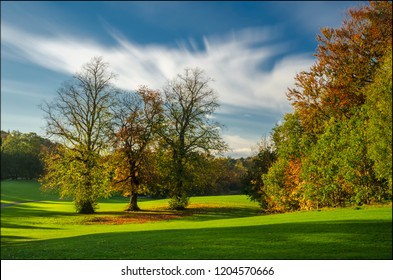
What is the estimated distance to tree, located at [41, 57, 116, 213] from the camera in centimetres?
2708

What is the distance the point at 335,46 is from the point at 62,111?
21.7 meters

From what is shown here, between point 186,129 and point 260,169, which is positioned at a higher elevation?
point 186,129

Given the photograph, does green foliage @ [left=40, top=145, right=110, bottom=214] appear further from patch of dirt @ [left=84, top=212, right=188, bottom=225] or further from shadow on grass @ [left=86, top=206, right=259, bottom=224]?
patch of dirt @ [left=84, top=212, right=188, bottom=225]

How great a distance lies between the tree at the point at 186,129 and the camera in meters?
29.0

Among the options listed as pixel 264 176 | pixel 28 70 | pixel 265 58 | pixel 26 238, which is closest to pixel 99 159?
pixel 26 238

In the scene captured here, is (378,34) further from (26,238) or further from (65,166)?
(65,166)

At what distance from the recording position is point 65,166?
1219 inches

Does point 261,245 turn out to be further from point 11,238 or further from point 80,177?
point 80,177

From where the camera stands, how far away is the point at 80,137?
30922 mm

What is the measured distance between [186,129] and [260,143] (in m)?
6.89

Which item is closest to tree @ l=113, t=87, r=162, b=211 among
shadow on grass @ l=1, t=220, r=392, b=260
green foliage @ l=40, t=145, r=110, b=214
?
green foliage @ l=40, t=145, r=110, b=214

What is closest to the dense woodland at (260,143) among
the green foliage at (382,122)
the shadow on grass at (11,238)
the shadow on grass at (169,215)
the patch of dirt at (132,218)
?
the green foliage at (382,122)

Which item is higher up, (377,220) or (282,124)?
(282,124)

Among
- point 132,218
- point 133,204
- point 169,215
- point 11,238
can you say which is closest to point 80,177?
point 133,204
